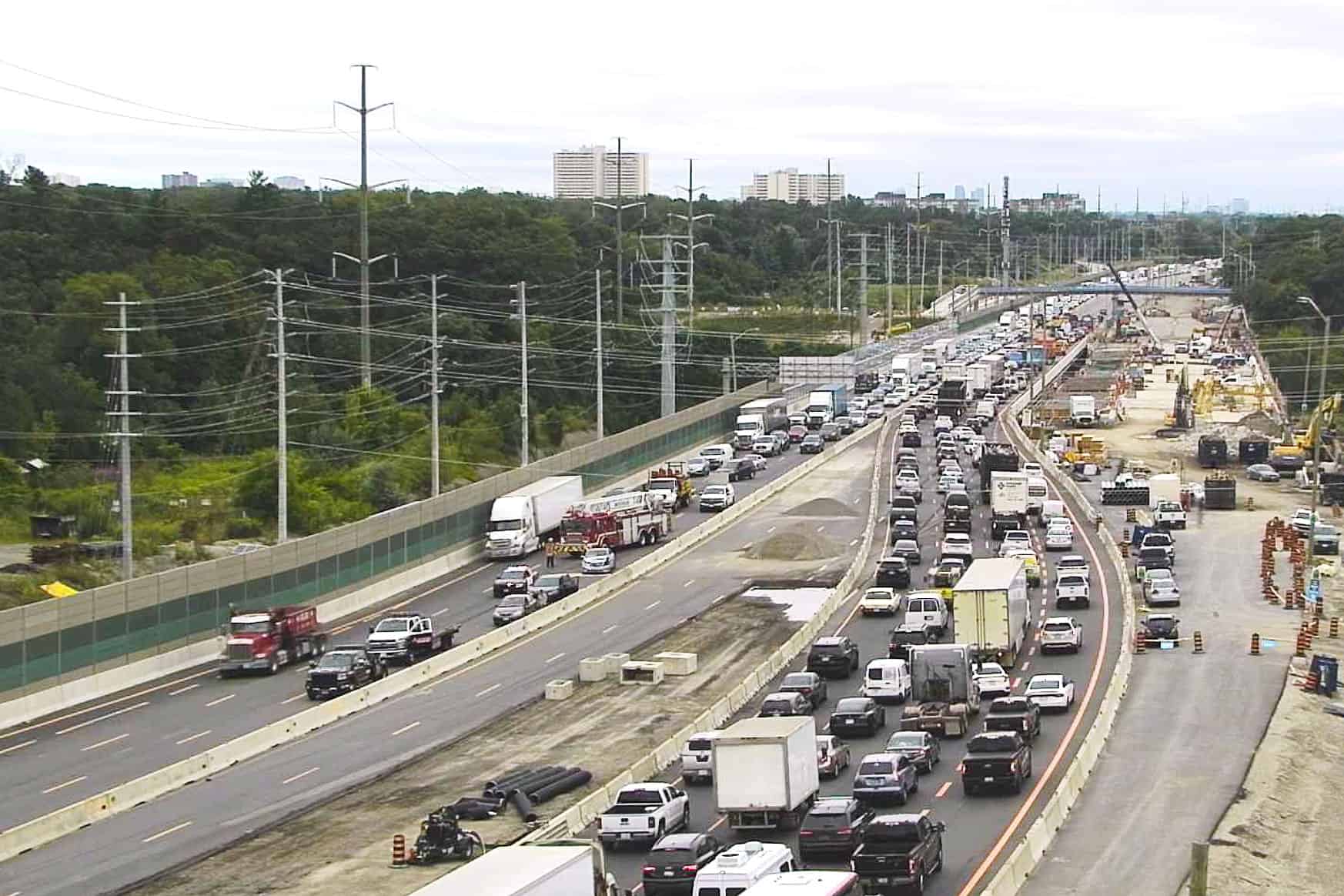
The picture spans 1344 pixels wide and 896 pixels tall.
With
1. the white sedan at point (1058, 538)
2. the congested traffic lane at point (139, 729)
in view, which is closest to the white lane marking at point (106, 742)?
the congested traffic lane at point (139, 729)

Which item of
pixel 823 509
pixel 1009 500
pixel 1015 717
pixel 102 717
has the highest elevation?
pixel 1009 500

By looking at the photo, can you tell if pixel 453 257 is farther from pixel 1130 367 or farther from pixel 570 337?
pixel 1130 367

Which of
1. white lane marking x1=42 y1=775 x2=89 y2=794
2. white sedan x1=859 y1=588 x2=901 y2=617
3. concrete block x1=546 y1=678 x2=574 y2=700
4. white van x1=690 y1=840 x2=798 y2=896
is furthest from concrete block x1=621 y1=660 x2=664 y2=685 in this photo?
white van x1=690 y1=840 x2=798 y2=896

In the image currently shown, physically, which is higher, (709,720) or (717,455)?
(717,455)

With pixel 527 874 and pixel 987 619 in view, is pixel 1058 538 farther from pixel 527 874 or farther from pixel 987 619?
pixel 527 874

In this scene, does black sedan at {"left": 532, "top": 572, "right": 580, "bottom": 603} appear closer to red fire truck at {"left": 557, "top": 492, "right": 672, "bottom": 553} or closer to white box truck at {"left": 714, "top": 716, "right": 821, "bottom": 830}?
red fire truck at {"left": 557, "top": 492, "right": 672, "bottom": 553}

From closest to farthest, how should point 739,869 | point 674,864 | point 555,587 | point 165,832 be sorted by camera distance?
1. point 739,869
2. point 674,864
3. point 165,832
4. point 555,587

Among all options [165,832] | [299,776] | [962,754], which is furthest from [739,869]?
[299,776]
